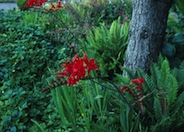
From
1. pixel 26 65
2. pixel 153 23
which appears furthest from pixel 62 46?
pixel 153 23

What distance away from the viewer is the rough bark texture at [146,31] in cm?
280

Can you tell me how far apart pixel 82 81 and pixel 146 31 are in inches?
31.3

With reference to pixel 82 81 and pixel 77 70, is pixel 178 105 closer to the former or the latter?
pixel 77 70

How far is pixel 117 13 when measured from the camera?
6055 mm

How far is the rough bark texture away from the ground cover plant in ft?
0.64

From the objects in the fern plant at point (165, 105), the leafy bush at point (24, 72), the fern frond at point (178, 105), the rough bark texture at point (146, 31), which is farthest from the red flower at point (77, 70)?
the rough bark texture at point (146, 31)

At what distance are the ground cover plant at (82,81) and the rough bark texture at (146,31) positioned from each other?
0.64ft

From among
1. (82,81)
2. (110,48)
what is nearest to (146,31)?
(82,81)

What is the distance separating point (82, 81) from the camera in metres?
2.85

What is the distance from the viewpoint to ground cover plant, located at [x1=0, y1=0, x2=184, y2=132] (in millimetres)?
1984

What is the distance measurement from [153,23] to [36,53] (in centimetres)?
192

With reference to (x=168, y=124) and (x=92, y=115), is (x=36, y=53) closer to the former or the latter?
(x=92, y=115)

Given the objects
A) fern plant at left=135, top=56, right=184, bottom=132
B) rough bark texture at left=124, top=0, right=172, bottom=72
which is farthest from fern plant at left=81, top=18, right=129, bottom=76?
fern plant at left=135, top=56, right=184, bottom=132

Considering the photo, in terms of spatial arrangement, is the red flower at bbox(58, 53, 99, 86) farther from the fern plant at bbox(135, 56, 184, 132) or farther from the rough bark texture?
the rough bark texture
